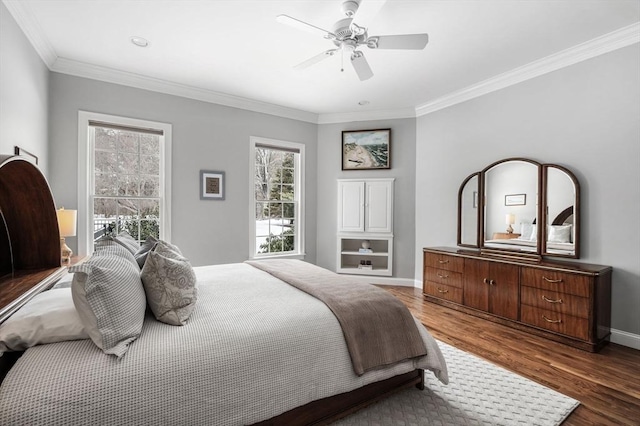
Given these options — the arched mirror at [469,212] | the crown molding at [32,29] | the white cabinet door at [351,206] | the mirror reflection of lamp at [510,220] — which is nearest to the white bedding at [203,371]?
the mirror reflection of lamp at [510,220]

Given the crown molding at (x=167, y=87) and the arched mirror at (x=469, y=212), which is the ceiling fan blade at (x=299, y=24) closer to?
the crown molding at (x=167, y=87)

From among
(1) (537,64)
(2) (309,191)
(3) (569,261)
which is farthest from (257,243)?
(1) (537,64)

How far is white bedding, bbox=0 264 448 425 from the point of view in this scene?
1101mm

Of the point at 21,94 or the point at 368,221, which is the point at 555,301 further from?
the point at 21,94

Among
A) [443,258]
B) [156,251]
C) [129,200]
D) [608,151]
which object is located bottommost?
[443,258]

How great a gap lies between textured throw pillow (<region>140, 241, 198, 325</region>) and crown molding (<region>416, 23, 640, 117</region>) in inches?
158

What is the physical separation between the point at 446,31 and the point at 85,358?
3383mm

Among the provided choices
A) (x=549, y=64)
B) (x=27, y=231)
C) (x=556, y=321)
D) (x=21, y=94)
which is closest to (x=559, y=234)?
(x=556, y=321)

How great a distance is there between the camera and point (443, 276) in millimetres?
3971

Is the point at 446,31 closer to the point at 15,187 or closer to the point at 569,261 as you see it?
the point at 569,261

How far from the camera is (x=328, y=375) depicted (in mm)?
1610

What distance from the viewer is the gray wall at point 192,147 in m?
3.42

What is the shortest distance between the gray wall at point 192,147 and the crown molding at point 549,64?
8.10 feet

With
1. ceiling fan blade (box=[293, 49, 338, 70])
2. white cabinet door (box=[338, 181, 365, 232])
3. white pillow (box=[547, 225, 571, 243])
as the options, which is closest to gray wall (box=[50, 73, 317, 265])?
white cabinet door (box=[338, 181, 365, 232])
